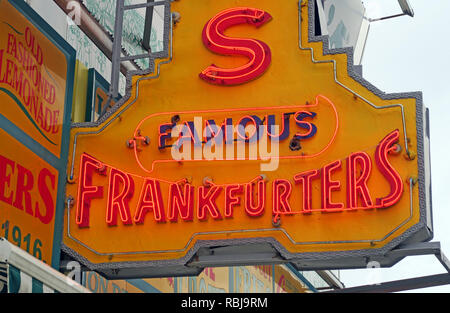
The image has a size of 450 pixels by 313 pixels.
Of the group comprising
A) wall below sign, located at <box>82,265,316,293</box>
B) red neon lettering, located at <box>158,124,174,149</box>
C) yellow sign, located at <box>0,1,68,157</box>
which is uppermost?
yellow sign, located at <box>0,1,68,157</box>

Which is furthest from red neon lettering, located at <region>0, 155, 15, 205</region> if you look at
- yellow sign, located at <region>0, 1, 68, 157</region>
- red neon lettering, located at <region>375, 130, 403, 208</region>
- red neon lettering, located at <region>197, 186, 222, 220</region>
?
red neon lettering, located at <region>375, 130, 403, 208</region>

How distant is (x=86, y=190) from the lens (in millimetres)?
9844

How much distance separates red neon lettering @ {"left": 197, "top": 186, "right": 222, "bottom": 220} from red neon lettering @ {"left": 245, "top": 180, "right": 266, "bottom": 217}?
12.1 inches

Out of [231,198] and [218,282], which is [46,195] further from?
[218,282]

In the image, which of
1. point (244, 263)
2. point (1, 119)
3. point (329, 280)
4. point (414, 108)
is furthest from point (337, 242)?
point (329, 280)

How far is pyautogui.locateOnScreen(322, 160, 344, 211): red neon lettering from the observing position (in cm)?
916

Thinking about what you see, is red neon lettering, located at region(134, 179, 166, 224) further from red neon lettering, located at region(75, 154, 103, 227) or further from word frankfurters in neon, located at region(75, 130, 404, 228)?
red neon lettering, located at region(75, 154, 103, 227)

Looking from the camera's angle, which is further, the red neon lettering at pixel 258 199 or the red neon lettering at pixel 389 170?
the red neon lettering at pixel 258 199

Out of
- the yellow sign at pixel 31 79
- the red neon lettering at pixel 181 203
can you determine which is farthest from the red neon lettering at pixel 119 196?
the yellow sign at pixel 31 79

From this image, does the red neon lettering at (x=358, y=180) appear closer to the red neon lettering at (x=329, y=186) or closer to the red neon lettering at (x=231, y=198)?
the red neon lettering at (x=329, y=186)

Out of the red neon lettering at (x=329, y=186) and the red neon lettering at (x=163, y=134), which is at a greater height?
the red neon lettering at (x=163, y=134)

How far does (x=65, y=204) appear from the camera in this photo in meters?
9.87

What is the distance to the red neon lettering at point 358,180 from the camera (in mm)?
9117

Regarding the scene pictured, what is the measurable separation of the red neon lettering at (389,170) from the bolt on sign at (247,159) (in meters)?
0.01
